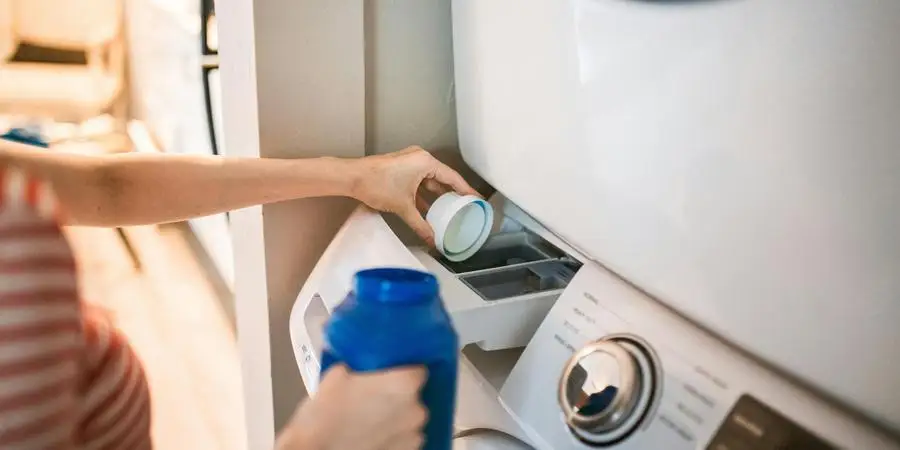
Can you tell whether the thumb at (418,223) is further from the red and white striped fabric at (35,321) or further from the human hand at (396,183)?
the red and white striped fabric at (35,321)

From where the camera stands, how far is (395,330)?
14.1 inches

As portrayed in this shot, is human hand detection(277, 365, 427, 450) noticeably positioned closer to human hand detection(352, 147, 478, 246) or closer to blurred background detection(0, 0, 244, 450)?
human hand detection(352, 147, 478, 246)

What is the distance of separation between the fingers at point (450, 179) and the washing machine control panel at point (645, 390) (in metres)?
0.22

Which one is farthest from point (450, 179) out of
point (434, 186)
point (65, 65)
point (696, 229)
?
point (65, 65)

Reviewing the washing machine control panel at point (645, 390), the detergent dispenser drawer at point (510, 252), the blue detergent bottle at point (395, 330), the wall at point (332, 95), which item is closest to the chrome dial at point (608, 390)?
the washing machine control panel at point (645, 390)

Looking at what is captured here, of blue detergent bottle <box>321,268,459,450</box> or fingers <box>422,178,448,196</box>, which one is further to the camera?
fingers <box>422,178,448,196</box>

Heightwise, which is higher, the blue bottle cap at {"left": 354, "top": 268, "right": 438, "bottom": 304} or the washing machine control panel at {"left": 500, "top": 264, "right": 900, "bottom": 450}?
the blue bottle cap at {"left": 354, "top": 268, "right": 438, "bottom": 304}

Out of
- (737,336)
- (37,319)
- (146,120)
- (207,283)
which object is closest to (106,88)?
(146,120)

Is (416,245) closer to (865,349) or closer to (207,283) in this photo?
(865,349)

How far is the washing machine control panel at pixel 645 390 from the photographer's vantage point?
16.0 inches

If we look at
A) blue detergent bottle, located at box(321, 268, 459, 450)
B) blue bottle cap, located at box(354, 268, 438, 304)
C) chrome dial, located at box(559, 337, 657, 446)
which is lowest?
chrome dial, located at box(559, 337, 657, 446)

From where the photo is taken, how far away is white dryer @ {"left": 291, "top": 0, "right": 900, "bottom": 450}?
368mm

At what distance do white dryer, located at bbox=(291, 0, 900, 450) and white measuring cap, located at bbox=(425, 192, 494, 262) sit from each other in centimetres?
6

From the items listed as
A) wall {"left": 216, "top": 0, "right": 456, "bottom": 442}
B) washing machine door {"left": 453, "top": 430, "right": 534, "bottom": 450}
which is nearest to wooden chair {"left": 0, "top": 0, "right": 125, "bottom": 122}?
wall {"left": 216, "top": 0, "right": 456, "bottom": 442}
